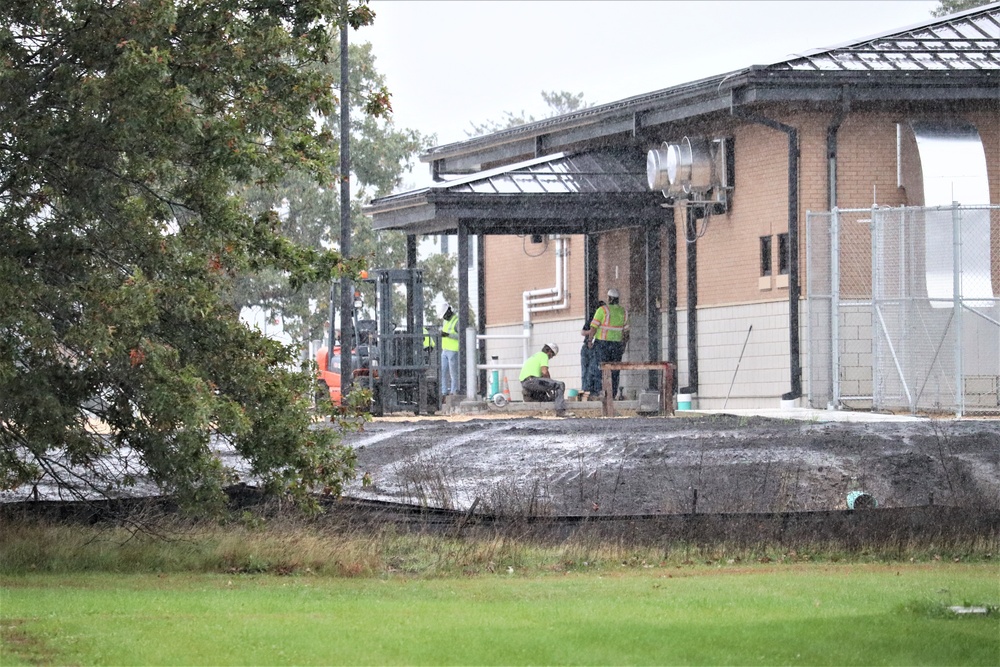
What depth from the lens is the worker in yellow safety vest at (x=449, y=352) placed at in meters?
31.6

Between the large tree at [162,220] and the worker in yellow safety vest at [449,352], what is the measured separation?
17508 millimetres

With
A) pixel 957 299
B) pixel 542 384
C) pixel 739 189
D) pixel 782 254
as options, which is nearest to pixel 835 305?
pixel 957 299

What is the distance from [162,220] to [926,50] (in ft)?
52.6

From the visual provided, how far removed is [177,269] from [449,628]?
188 inches

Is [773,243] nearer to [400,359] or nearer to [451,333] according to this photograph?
[400,359]

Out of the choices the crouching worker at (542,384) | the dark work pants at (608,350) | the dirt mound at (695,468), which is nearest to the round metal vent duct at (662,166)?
the dark work pants at (608,350)

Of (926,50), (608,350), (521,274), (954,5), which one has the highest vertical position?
(954,5)

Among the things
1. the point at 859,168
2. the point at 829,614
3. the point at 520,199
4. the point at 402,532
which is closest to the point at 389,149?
the point at 520,199

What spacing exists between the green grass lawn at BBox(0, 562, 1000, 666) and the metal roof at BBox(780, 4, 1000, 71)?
13248mm

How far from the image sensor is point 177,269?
12641mm

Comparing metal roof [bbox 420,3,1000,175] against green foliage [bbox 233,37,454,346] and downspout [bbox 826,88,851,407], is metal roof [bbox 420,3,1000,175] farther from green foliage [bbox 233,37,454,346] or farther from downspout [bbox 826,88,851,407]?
green foliage [bbox 233,37,454,346]

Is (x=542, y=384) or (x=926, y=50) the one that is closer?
(x=926, y=50)

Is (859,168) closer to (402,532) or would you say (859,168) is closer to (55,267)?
(402,532)

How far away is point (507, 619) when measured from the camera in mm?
9562
